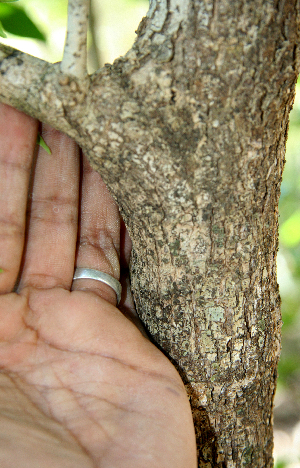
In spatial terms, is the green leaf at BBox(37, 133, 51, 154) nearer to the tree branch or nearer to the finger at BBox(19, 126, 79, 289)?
the finger at BBox(19, 126, 79, 289)

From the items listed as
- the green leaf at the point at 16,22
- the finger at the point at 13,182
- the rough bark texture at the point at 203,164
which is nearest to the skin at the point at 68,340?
the finger at the point at 13,182

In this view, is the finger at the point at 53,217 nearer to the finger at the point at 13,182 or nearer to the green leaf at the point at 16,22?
the finger at the point at 13,182

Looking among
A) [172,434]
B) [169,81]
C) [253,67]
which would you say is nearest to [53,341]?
[172,434]

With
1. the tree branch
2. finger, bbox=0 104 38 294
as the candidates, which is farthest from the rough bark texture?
finger, bbox=0 104 38 294

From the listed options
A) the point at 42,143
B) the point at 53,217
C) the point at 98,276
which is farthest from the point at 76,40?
the point at 98,276

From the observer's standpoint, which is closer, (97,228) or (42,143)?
(42,143)

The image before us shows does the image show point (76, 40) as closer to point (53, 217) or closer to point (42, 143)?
point (42, 143)
